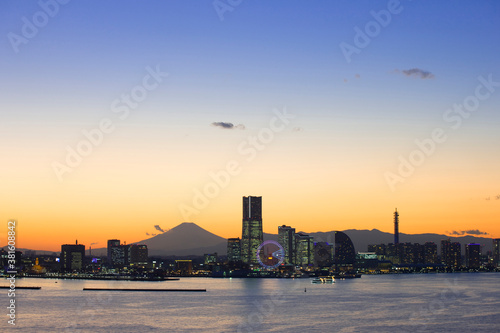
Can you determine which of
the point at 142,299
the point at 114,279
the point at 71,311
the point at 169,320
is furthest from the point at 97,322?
the point at 114,279

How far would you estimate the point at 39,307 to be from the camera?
271 ft

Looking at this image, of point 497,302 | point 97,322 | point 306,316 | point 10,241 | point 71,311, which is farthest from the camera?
point 497,302

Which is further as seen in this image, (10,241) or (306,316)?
(306,316)

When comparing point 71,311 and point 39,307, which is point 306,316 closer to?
point 71,311

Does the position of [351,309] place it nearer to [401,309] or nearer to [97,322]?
[401,309]

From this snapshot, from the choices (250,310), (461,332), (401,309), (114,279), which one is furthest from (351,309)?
(114,279)

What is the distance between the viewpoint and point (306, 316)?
70250 millimetres

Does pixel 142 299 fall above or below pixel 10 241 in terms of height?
below

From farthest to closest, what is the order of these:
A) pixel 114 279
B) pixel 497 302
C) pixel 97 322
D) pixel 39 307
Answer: pixel 114 279, pixel 497 302, pixel 39 307, pixel 97 322

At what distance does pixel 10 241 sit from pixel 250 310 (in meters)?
35.0

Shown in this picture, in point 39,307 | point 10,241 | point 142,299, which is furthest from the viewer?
point 142,299

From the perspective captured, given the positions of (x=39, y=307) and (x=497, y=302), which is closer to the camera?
(x=39, y=307)

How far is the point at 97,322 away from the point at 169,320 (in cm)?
763

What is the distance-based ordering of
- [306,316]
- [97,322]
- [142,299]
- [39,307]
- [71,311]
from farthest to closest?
[142,299], [39,307], [71,311], [306,316], [97,322]
